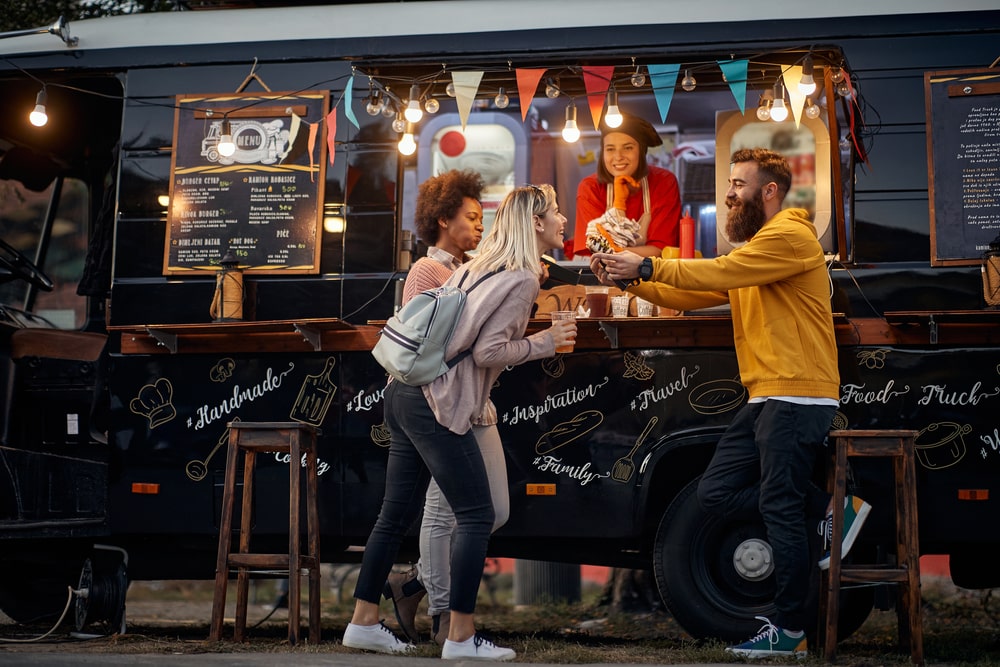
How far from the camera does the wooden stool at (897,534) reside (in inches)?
181

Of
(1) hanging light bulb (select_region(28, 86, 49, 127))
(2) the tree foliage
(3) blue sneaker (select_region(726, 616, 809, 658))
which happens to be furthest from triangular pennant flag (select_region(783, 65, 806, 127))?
(2) the tree foliage

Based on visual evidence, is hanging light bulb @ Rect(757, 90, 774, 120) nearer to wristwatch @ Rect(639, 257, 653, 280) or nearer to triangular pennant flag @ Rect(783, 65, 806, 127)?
triangular pennant flag @ Rect(783, 65, 806, 127)

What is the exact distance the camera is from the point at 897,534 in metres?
4.82

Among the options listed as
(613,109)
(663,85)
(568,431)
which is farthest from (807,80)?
(568,431)

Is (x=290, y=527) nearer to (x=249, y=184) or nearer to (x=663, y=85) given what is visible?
(x=249, y=184)

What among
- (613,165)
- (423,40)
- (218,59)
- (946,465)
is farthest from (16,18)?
(946,465)

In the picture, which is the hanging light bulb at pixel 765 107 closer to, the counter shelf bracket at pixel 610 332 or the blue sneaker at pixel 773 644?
the counter shelf bracket at pixel 610 332

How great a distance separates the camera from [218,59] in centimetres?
579

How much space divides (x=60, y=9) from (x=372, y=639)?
628 cm

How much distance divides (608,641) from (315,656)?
215 centimetres

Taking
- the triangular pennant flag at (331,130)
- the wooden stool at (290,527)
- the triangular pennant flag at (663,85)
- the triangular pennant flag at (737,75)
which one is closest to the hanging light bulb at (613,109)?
the triangular pennant flag at (663,85)

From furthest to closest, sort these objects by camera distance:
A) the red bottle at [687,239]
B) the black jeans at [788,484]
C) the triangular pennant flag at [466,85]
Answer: the red bottle at [687,239]
the triangular pennant flag at [466,85]
the black jeans at [788,484]

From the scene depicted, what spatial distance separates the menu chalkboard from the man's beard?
0.86m

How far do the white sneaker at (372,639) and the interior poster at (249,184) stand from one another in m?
1.80
